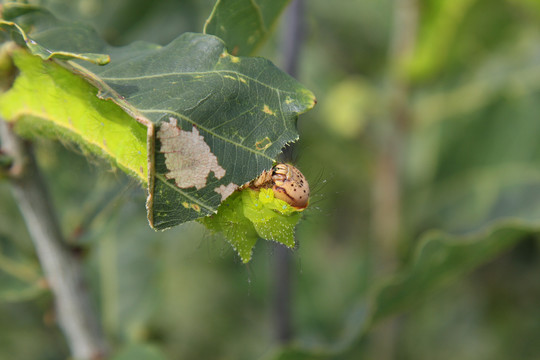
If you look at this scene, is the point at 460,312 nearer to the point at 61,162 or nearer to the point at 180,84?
the point at 61,162

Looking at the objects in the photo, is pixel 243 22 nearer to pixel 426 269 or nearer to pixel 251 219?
pixel 251 219

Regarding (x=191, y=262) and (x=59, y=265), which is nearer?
(x=59, y=265)

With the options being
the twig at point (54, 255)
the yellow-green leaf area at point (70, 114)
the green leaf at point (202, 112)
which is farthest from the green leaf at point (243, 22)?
the twig at point (54, 255)

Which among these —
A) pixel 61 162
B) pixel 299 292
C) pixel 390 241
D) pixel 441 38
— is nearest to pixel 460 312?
pixel 390 241

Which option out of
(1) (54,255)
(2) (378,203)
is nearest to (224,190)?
(1) (54,255)

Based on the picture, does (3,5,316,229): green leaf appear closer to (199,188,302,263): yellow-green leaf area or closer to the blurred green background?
(199,188,302,263): yellow-green leaf area
